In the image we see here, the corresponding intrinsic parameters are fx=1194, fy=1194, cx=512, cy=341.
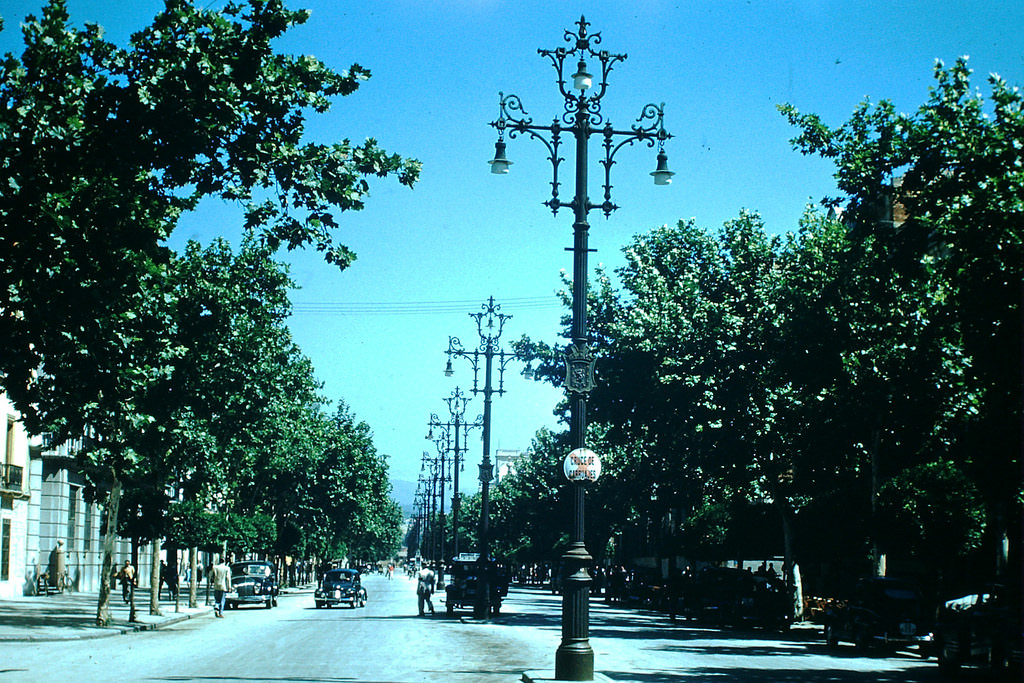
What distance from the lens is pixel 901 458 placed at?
3888 cm

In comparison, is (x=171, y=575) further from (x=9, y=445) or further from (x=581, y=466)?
(x=581, y=466)

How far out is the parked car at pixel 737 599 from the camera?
134ft

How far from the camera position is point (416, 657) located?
21.9 meters

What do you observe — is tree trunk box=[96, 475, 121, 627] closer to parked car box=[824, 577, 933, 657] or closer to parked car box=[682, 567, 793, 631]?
parked car box=[824, 577, 933, 657]

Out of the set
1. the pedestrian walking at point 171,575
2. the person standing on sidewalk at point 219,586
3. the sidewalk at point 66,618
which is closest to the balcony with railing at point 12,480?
the sidewalk at point 66,618

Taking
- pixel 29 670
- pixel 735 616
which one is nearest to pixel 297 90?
pixel 29 670

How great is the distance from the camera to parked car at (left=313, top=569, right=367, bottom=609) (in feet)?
173

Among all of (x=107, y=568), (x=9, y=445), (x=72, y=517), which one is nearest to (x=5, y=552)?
(x=9, y=445)

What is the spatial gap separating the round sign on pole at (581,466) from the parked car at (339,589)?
3700 centimetres

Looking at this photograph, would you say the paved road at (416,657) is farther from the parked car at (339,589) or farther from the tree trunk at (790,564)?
the parked car at (339,589)

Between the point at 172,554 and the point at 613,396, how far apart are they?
25.4m

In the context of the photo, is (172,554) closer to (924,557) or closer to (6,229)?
(924,557)

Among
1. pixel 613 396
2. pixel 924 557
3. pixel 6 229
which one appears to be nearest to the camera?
pixel 6 229

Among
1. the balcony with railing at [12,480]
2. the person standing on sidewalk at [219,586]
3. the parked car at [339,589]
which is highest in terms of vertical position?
the balcony with railing at [12,480]
